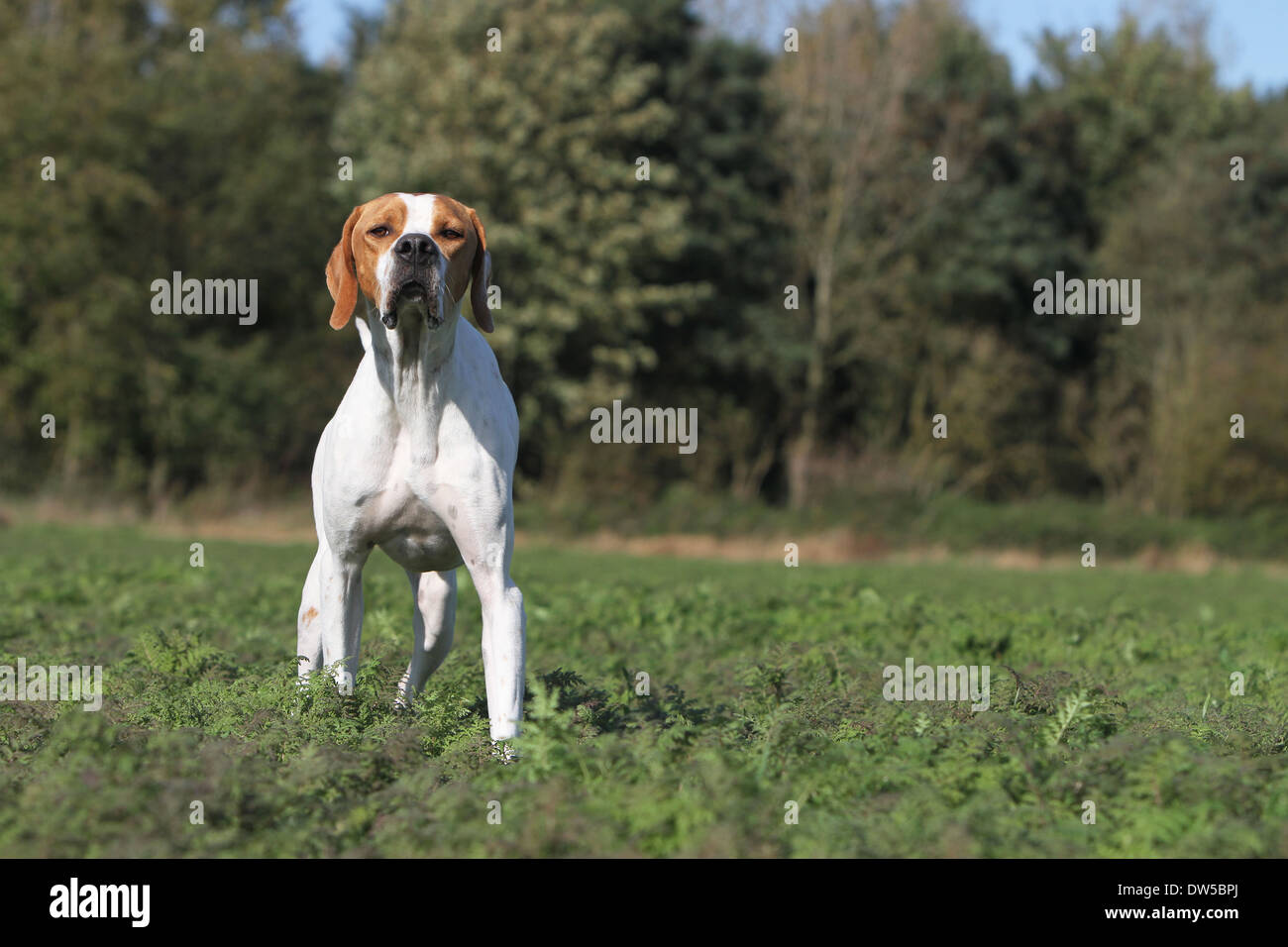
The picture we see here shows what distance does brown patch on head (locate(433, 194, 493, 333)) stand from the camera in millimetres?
5727

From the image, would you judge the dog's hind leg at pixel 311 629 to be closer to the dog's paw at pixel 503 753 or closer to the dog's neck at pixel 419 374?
the dog's neck at pixel 419 374

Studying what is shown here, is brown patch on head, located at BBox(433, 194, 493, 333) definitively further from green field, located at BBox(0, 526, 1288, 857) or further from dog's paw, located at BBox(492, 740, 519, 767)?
dog's paw, located at BBox(492, 740, 519, 767)

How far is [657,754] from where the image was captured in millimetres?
4777

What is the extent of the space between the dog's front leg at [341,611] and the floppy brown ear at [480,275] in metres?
1.16

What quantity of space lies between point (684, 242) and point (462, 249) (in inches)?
1149

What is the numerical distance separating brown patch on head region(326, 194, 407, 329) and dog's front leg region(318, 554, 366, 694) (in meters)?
1.00

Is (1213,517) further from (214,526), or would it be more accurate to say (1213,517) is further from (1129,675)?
(1129,675)

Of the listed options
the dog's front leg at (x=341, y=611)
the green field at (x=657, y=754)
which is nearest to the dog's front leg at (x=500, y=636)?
the green field at (x=657, y=754)

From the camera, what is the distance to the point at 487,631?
5738 mm

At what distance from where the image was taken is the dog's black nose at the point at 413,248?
18.1ft

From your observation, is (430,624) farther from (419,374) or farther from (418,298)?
(418,298)

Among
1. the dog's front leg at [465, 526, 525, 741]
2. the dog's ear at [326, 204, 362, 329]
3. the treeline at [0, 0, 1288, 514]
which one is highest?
the treeline at [0, 0, 1288, 514]

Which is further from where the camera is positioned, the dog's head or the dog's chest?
the dog's chest

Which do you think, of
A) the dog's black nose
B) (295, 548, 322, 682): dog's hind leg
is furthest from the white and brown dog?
(295, 548, 322, 682): dog's hind leg
